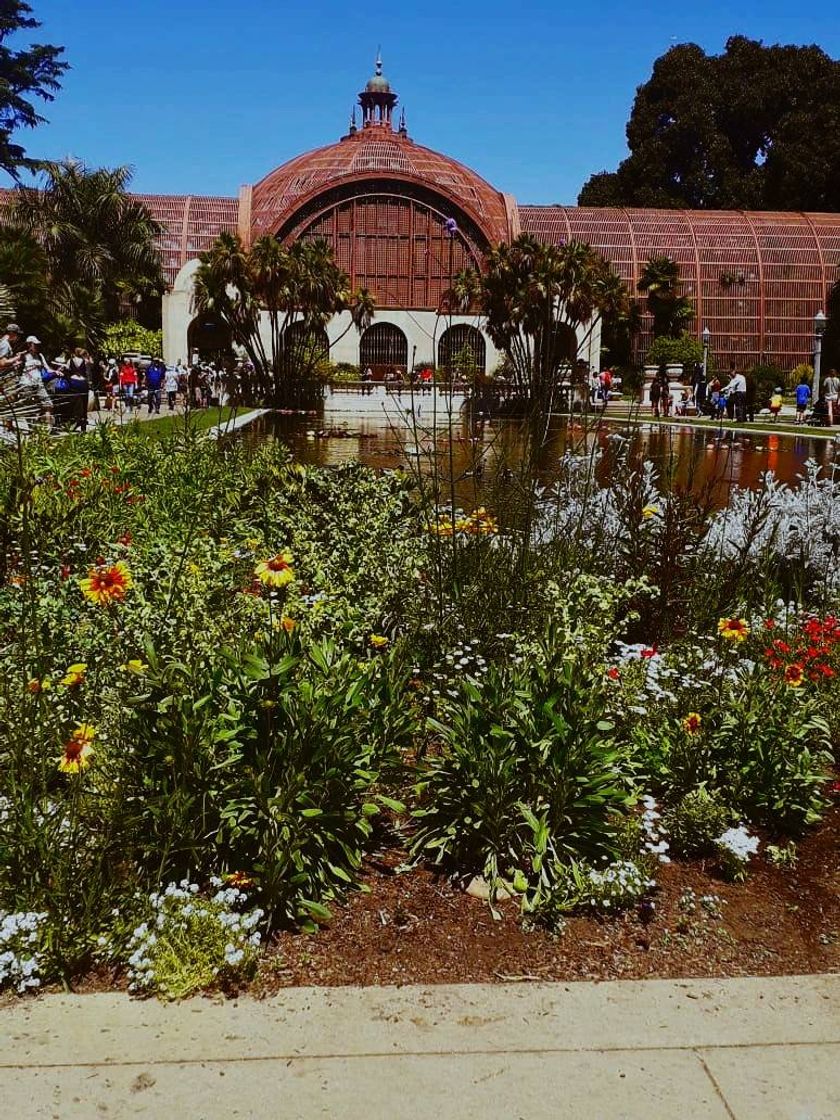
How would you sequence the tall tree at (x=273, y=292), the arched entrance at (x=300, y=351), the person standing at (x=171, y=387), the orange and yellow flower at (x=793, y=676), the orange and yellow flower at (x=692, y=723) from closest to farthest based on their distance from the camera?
the orange and yellow flower at (x=692, y=723) → the orange and yellow flower at (x=793, y=676) → the person standing at (x=171, y=387) → the tall tree at (x=273, y=292) → the arched entrance at (x=300, y=351)

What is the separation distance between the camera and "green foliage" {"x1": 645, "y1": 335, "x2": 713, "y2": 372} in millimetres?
42000

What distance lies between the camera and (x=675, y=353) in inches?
1655

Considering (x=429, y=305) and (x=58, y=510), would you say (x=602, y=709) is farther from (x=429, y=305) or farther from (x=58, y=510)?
(x=429, y=305)

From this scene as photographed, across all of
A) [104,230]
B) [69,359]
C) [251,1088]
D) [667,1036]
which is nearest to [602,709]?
[667,1036]

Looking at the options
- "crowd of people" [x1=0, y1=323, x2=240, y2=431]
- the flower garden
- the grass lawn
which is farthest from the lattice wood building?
the flower garden

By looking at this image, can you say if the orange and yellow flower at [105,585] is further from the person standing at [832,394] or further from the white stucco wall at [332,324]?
the white stucco wall at [332,324]

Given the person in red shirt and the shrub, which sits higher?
the person in red shirt

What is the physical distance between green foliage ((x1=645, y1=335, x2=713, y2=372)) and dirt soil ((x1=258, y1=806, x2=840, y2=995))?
4072cm

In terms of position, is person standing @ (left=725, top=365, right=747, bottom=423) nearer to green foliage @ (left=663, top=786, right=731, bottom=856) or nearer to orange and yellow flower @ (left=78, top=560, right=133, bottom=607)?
green foliage @ (left=663, top=786, right=731, bottom=856)

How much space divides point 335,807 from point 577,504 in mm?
3539

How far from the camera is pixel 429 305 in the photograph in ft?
145

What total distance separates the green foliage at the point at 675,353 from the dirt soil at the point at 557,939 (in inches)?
1603

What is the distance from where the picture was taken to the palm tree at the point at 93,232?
37.1m

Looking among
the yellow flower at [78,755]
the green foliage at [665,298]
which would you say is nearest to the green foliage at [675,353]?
the green foliage at [665,298]
